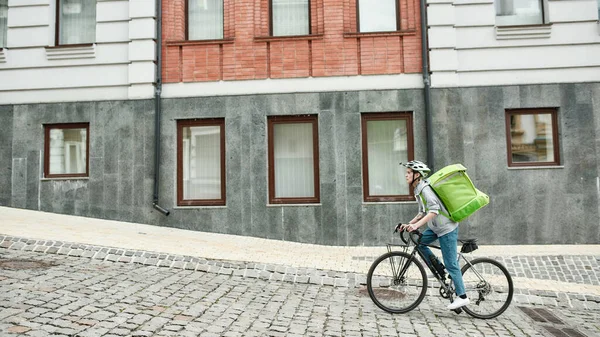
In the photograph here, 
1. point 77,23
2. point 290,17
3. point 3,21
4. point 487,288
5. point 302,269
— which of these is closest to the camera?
point 487,288

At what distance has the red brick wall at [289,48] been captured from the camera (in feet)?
39.1

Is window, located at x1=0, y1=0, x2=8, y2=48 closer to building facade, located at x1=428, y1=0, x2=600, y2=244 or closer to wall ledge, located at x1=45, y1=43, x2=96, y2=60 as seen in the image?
wall ledge, located at x1=45, y1=43, x2=96, y2=60

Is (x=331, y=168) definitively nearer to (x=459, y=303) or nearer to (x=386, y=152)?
(x=386, y=152)

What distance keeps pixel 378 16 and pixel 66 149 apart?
8.22 m

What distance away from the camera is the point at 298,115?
1205cm

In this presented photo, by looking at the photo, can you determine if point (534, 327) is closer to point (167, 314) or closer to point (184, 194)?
point (167, 314)

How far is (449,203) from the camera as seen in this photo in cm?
612


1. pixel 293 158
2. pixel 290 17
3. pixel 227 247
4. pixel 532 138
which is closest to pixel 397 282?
pixel 227 247

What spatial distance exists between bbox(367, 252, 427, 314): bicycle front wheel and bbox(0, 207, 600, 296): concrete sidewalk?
2.02m

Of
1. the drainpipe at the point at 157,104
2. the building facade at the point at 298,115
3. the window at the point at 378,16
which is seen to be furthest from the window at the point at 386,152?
the drainpipe at the point at 157,104

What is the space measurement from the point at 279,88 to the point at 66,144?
5460mm

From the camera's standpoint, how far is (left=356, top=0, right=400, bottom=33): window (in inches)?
483

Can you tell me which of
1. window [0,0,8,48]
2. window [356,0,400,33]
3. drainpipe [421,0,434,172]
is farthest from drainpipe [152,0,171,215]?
drainpipe [421,0,434,172]

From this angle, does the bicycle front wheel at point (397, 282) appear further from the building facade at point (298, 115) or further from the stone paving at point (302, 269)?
the building facade at point (298, 115)
